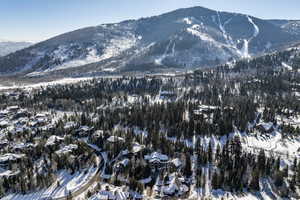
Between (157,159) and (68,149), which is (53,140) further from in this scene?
(157,159)

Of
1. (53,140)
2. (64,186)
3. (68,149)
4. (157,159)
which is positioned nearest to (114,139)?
(68,149)

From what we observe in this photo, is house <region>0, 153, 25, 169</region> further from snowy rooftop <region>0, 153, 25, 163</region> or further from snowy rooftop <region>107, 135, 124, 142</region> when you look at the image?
snowy rooftop <region>107, 135, 124, 142</region>

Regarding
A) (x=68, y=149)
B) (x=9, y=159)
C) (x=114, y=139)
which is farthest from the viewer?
(x=114, y=139)

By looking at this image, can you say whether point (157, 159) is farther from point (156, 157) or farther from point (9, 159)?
point (9, 159)

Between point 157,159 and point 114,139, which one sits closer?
point 157,159

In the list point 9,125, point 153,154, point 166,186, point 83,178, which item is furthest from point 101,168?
point 9,125

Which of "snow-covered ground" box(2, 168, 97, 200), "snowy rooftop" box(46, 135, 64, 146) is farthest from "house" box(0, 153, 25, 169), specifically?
"snow-covered ground" box(2, 168, 97, 200)

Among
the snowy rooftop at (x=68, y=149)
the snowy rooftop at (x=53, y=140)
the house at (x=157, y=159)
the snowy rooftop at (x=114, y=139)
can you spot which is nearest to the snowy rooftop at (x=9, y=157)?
the snowy rooftop at (x=53, y=140)

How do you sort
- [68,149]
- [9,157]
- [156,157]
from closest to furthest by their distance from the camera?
[156,157], [9,157], [68,149]

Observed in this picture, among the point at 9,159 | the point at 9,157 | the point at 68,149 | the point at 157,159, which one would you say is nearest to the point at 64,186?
the point at 68,149

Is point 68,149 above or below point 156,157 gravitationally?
above

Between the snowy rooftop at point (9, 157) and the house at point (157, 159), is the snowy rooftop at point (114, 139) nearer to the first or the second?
the house at point (157, 159)

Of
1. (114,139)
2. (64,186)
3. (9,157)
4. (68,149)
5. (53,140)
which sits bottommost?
(64,186)

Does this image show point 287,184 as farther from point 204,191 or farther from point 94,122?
point 94,122
